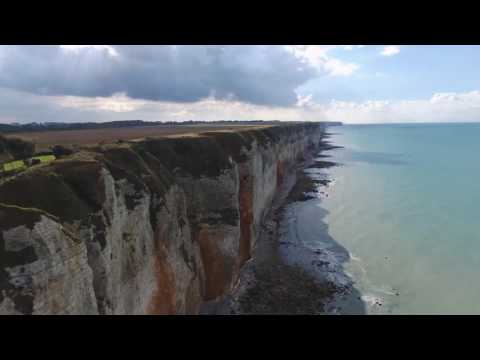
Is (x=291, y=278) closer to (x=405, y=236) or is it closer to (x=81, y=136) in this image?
(x=405, y=236)

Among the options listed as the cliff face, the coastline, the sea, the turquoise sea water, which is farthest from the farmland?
the turquoise sea water

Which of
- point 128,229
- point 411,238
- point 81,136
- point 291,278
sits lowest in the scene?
point 411,238

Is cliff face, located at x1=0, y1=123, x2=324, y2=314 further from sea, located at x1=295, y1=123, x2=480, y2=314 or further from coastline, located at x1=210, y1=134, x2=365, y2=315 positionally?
sea, located at x1=295, y1=123, x2=480, y2=314

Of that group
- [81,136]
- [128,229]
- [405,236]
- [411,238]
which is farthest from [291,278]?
[81,136]
